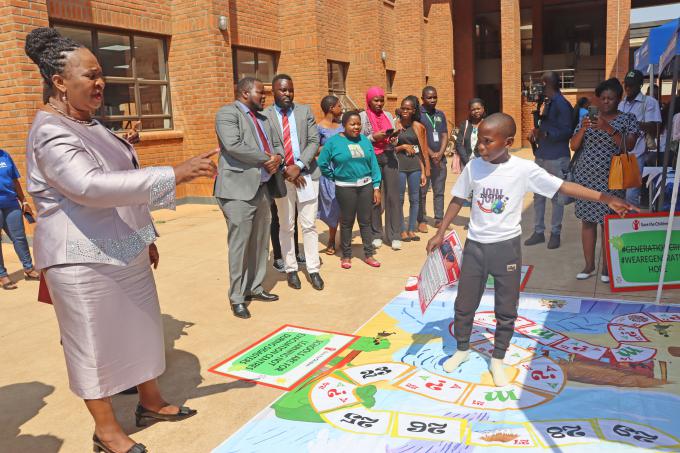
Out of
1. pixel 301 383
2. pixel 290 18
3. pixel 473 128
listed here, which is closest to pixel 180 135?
pixel 290 18

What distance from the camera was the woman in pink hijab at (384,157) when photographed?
705 cm

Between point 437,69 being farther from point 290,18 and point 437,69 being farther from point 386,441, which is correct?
point 386,441

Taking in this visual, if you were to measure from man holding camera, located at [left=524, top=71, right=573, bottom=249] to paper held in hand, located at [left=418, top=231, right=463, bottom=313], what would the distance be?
142 inches

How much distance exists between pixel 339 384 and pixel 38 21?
757 cm

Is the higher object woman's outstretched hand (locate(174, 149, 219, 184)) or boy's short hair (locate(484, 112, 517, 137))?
boy's short hair (locate(484, 112, 517, 137))

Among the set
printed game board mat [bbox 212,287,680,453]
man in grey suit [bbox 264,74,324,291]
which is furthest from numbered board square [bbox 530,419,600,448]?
man in grey suit [bbox 264,74,324,291]

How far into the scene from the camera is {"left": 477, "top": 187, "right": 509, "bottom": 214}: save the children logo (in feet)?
11.0

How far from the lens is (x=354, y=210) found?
630 cm

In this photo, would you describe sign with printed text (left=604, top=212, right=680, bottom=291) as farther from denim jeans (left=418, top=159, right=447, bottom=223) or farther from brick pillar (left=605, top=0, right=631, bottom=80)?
brick pillar (left=605, top=0, right=631, bottom=80)

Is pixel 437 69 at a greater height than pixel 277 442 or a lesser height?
greater

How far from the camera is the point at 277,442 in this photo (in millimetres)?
2887

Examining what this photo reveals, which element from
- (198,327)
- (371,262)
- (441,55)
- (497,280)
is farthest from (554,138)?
(441,55)

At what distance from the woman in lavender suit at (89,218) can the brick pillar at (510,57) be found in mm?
20970

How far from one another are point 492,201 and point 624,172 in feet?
7.66
